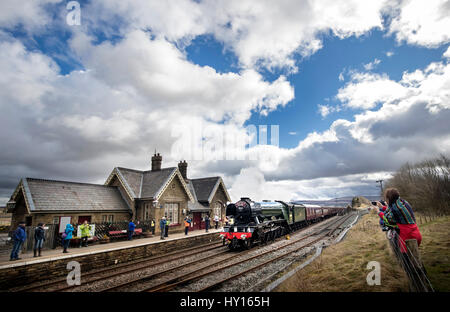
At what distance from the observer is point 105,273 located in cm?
995

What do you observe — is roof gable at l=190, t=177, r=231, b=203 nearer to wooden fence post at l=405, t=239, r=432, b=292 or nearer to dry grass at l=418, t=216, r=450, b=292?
dry grass at l=418, t=216, r=450, b=292

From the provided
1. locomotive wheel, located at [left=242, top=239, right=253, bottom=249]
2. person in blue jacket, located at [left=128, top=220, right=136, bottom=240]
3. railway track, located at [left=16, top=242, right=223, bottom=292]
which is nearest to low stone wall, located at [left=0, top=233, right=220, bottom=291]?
railway track, located at [left=16, top=242, right=223, bottom=292]

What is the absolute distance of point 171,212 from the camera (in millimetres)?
20359

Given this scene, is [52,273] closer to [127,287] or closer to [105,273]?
[105,273]

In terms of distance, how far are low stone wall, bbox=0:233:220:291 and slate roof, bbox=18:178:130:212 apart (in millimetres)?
5177

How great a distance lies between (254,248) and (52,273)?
10.1 metres

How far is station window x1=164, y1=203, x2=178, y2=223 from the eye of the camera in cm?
1982

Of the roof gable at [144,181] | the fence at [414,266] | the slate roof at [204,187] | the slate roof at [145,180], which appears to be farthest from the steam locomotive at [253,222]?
the fence at [414,266]

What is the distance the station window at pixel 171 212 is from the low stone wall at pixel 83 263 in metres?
4.48

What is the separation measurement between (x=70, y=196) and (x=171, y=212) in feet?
25.4

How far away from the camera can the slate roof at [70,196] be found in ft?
45.3

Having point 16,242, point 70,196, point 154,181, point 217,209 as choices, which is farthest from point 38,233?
point 217,209

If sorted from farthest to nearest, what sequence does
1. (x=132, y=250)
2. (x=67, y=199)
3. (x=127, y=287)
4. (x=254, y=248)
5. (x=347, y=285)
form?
(x=67, y=199) → (x=254, y=248) → (x=132, y=250) → (x=127, y=287) → (x=347, y=285)
